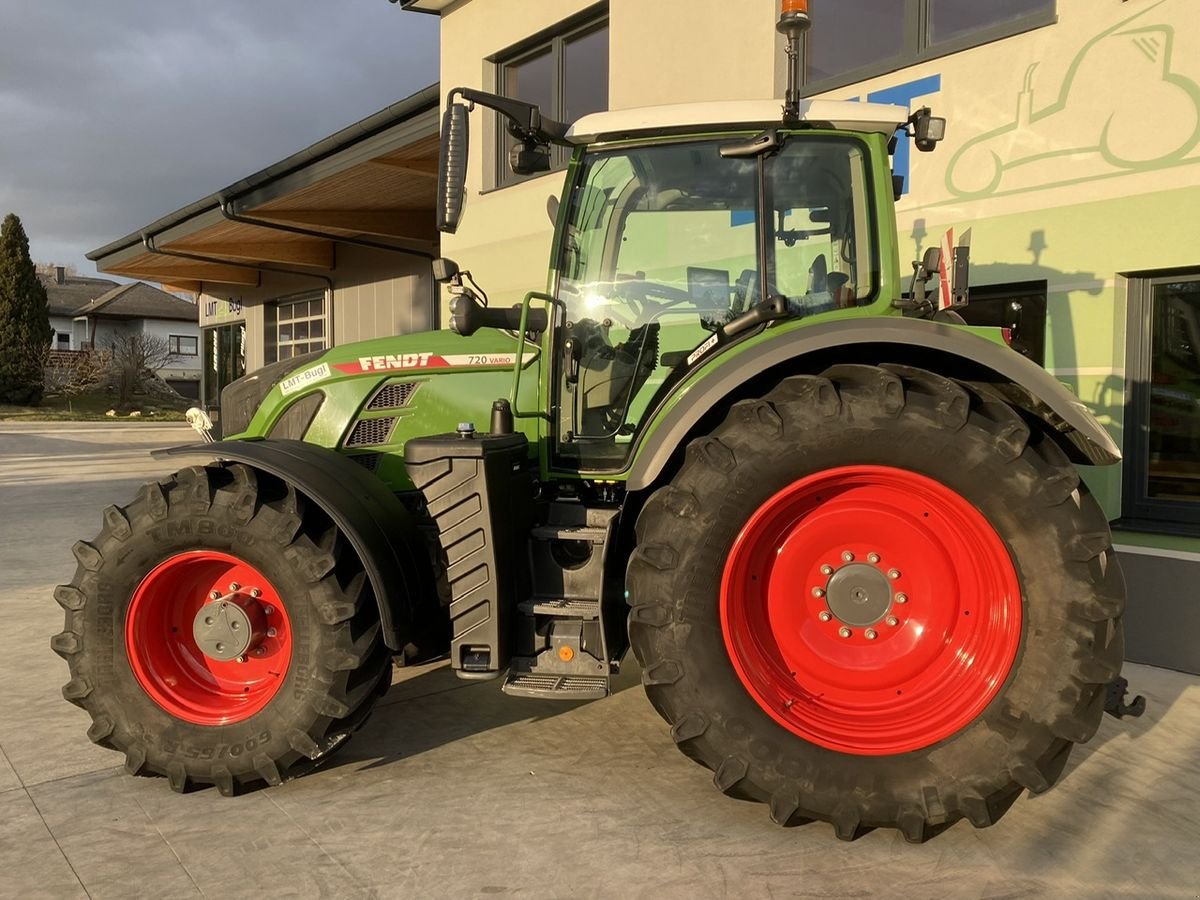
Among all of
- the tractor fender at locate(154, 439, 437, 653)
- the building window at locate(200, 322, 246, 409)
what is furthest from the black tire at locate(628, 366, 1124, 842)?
the building window at locate(200, 322, 246, 409)

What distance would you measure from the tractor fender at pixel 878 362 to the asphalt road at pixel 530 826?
1.10m

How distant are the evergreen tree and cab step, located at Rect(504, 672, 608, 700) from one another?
122 feet

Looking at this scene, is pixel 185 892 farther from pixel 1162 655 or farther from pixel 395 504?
pixel 1162 655

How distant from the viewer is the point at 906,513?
104 inches

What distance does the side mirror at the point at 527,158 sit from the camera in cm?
309

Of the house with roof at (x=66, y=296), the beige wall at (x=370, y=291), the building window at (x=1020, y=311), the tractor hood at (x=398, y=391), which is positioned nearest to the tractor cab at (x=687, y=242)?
the tractor hood at (x=398, y=391)

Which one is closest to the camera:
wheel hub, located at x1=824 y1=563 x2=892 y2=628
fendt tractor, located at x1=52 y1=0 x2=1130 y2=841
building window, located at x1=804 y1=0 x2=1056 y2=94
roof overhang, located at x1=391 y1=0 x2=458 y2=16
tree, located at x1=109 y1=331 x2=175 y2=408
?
fendt tractor, located at x1=52 y1=0 x2=1130 y2=841

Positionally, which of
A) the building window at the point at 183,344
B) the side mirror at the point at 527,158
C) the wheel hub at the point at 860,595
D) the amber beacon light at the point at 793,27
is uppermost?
the building window at the point at 183,344

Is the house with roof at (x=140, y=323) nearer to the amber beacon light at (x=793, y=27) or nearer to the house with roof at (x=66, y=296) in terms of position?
the house with roof at (x=66, y=296)

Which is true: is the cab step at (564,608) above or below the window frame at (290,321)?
below

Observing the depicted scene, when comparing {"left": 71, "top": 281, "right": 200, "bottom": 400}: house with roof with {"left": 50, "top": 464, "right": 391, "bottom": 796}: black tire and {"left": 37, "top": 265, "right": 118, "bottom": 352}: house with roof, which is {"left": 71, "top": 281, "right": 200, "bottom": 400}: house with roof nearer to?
{"left": 37, "top": 265, "right": 118, "bottom": 352}: house with roof

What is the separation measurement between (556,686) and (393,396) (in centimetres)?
139

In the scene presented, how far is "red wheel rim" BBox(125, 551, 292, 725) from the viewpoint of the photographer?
2.92 m

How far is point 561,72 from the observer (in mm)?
7961
